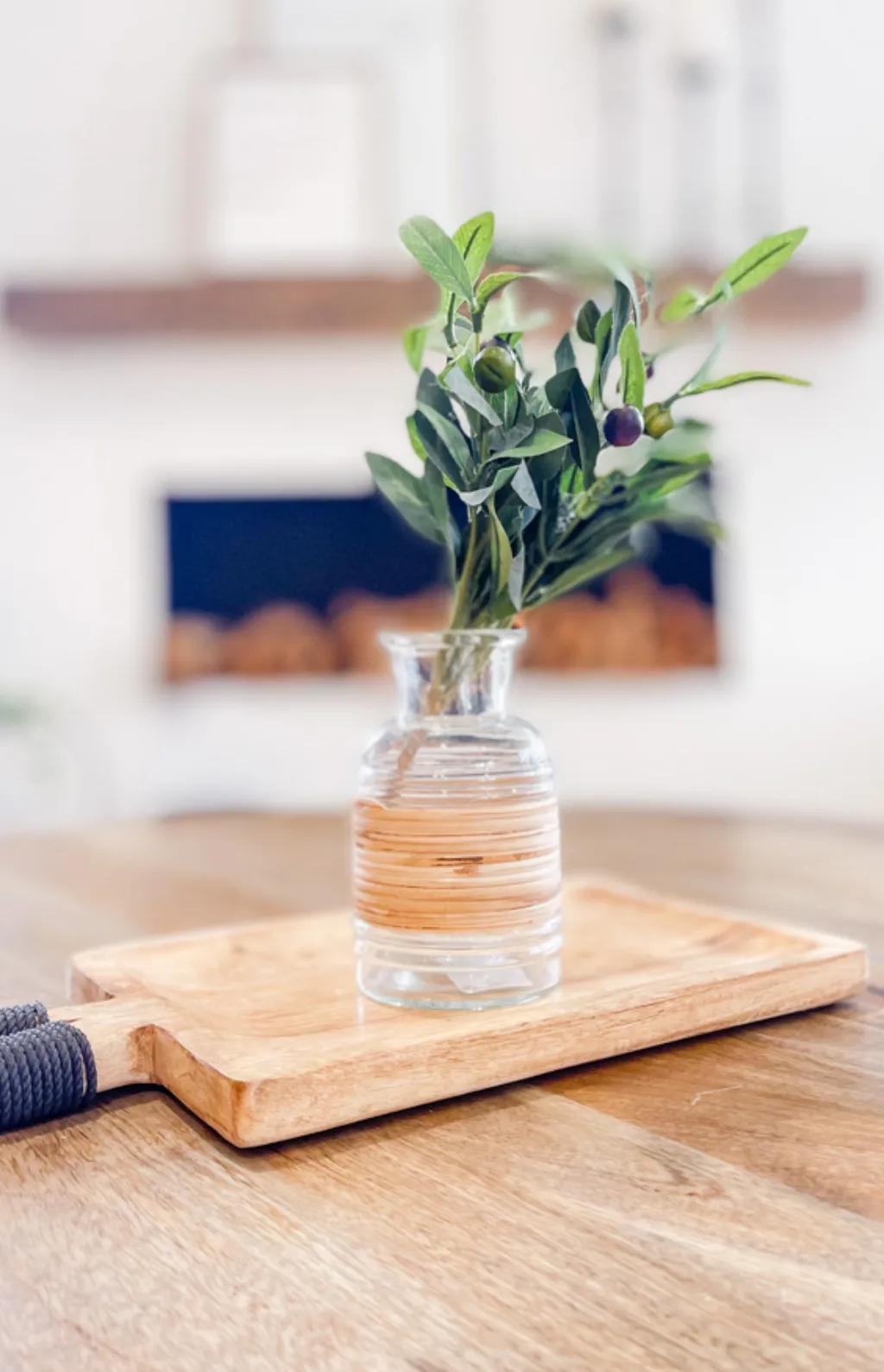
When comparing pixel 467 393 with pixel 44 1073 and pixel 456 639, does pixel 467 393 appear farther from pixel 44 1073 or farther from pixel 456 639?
pixel 44 1073

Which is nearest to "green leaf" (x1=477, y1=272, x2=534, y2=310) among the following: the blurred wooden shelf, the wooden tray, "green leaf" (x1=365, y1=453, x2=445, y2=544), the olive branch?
the olive branch

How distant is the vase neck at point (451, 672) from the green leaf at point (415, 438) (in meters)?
0.10

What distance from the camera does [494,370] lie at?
0.57m

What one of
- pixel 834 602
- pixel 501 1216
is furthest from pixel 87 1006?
pixel 834 602

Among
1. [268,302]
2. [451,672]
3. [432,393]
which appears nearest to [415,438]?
[432,393]

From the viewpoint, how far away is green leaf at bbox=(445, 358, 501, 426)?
22.6 inches

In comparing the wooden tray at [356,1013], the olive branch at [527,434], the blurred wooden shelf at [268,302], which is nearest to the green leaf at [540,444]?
the olive branch at [527,434]

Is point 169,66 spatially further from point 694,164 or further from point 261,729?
point 261,729

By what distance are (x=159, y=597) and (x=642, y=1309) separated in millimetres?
3035

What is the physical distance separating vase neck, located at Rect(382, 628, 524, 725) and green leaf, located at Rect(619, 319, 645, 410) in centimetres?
14

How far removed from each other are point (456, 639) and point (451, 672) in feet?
0.07

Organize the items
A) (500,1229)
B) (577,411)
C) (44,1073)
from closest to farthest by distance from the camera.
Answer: (500,1229), (44,1073), (577,411)

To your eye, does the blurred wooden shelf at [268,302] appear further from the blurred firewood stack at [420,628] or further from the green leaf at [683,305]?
the green leaf at [683,305]

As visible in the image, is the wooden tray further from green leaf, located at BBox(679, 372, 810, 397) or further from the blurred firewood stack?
the blurred firewood stack
